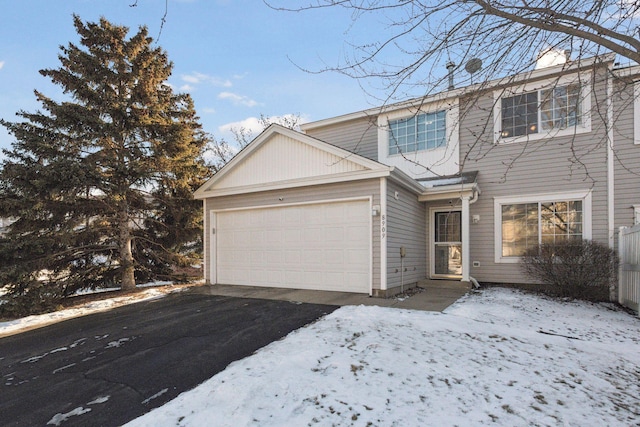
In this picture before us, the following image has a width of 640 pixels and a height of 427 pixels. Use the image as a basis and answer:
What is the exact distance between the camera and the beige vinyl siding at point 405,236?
25.0 feet

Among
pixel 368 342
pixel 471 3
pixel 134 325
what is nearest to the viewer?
pixel 471 3

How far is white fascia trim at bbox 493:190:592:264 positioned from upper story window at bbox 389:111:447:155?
7.82ft

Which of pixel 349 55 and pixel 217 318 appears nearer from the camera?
pixel 349 55

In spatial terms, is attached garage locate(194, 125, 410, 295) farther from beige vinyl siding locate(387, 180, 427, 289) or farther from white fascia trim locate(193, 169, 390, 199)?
beige vinyl siding locate(387, 180, 427, 289)

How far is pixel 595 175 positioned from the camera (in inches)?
318

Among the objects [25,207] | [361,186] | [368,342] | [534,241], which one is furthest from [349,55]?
[25,207]

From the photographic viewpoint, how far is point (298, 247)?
8586 millimetres

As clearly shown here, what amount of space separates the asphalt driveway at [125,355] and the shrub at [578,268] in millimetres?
5343

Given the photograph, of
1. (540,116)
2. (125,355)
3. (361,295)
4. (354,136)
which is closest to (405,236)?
(361,295)

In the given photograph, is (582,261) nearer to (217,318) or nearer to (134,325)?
(217,318)

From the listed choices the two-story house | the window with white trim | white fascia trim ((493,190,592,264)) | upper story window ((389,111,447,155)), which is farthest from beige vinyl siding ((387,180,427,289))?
the window with white trim

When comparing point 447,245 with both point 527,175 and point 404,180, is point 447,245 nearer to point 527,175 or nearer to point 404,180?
point 527,175

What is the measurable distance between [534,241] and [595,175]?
2105 mm

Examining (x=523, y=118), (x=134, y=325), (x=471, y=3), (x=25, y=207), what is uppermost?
(x=523, y=118)
